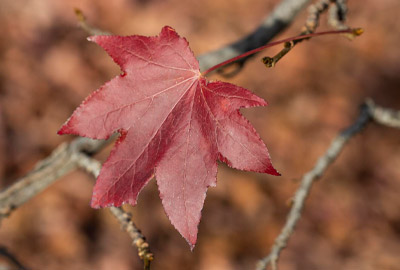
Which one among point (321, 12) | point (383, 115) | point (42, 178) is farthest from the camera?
point (383, 115)

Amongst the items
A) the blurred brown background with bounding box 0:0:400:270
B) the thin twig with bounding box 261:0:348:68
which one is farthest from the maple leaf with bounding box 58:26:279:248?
the blurred brown background with bounding box 0:0:400:270

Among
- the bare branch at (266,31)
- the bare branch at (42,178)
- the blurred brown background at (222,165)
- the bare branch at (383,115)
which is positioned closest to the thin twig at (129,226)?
the bare branch at (42,178)

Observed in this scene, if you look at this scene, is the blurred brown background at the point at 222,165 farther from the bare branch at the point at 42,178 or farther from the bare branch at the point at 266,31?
the bare branch at the point at 266,31

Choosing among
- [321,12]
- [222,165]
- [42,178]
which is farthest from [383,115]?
[222,165]

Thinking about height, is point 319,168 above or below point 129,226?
below

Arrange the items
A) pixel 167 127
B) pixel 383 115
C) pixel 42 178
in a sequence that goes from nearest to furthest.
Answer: pixel 167 127, pixel 42 178, pixel 383 115

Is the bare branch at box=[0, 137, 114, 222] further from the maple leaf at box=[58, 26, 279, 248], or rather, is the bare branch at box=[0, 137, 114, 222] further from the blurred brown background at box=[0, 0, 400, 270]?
the blurred brown background at box=[0, 0, 400, 270]

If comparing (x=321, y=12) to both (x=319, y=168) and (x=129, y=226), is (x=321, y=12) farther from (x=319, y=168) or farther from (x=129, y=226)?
(x=129, y=226)

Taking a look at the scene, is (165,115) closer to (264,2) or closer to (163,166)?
(163,166)
